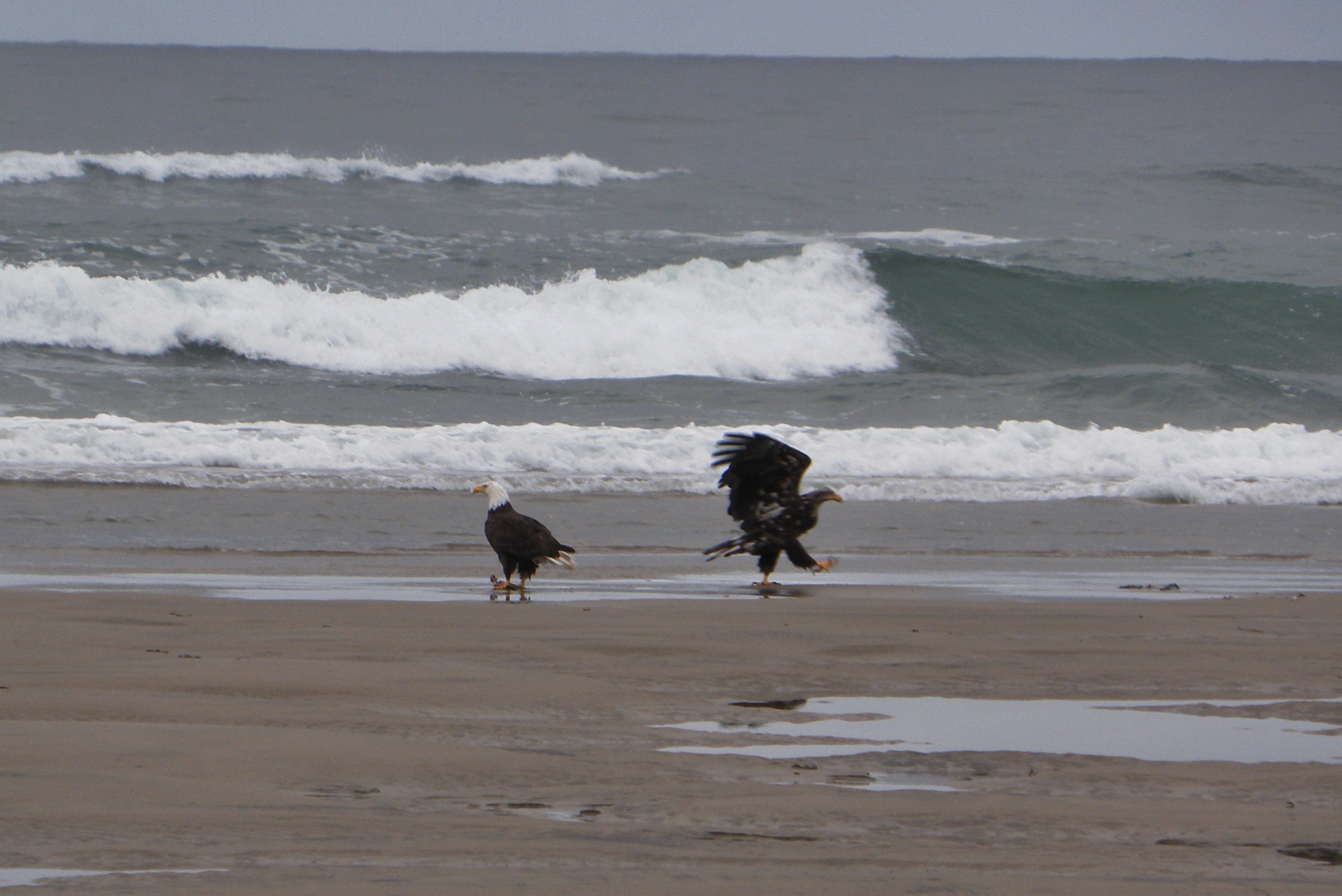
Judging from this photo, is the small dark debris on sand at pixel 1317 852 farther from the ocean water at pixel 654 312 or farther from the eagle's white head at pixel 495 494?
the ocean water at pixel 654 312

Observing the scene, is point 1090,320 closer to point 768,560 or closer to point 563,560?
point 768,560

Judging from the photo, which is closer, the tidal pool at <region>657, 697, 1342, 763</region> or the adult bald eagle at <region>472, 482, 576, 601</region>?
the tidal pool at <region>657, 697, 1342, 763</region>

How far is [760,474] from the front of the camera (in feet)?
26.5

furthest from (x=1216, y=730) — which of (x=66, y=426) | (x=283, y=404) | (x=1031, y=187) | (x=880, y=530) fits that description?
(x=1031, y=187)

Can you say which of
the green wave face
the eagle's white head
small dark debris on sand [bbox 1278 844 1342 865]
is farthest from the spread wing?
the green wave face

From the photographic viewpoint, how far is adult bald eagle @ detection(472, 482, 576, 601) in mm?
7055

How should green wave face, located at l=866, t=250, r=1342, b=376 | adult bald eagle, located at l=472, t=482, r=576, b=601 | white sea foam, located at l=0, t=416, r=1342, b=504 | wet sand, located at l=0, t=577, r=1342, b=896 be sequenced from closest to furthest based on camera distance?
wet sand, located at l=0, t=577, r=1342, b=896 → adult bald eagle, located at l=472, t=482, r=576, b=601 → white sea foam, located at l=0, t=416, r=1342, b=504 → green wave face, located at l=866, t=250, r=1342, b=376

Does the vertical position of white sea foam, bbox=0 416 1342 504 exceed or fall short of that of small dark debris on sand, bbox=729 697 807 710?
it exceeds it

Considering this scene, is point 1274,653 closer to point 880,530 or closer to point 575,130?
point 880,530

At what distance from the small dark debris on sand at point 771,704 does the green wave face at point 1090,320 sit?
17.1 m

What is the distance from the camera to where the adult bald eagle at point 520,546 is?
705cm

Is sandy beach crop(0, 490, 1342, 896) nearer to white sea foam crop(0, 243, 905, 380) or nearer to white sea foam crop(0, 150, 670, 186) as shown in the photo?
white sea foam crop(0, 243, 905, 380)

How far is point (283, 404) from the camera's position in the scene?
15.3 metres

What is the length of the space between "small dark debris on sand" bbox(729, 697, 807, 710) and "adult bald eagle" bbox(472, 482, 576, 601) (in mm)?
2893
